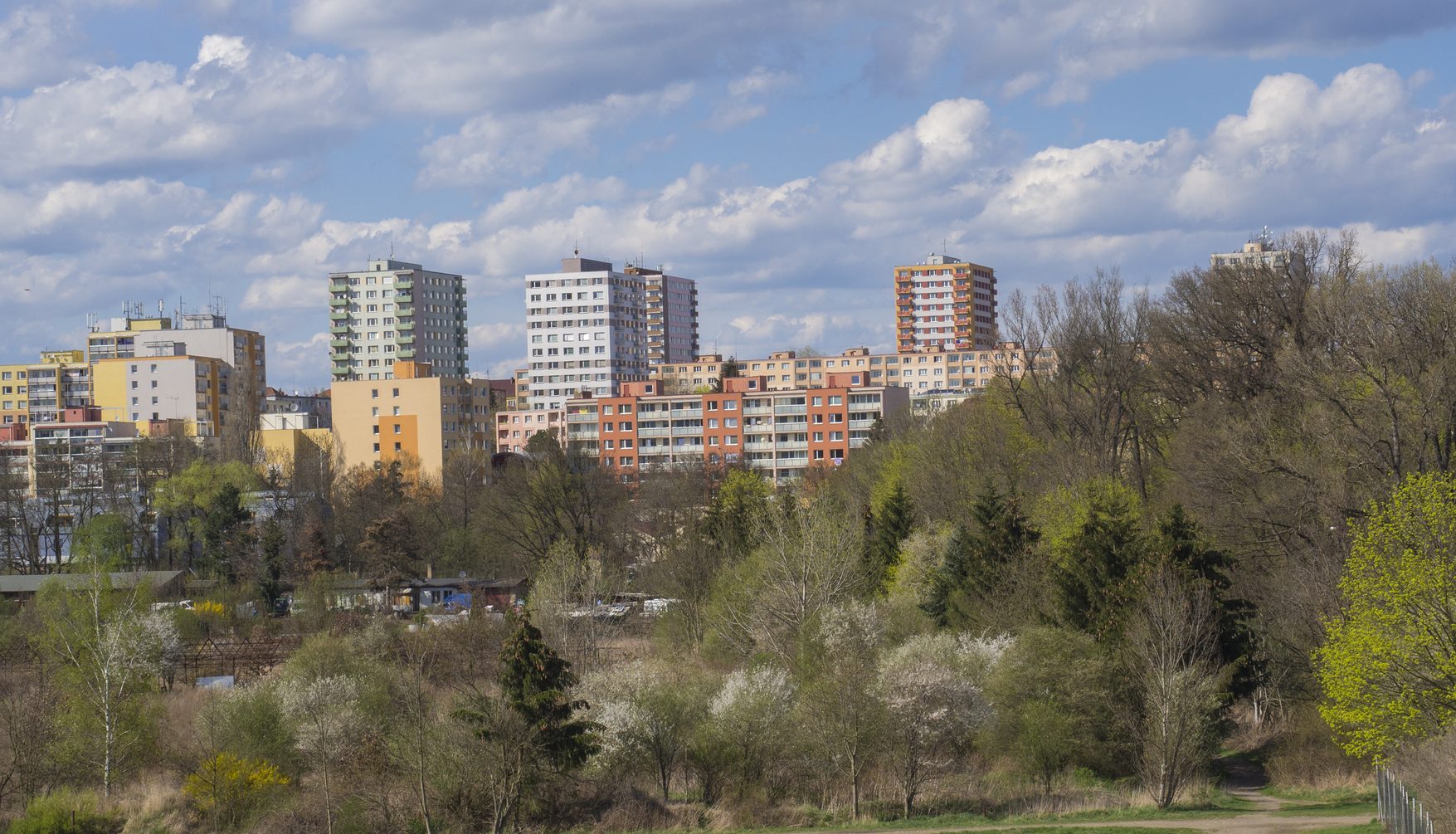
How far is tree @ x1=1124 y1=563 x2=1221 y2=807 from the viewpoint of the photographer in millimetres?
34062

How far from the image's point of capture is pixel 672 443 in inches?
5123

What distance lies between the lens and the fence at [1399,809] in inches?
917

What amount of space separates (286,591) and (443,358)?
4628 inches

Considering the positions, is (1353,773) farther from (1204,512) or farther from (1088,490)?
(1088,490)

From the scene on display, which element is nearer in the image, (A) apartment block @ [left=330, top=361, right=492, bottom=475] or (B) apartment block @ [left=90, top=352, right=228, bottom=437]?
(A) apartment block @ [left=330, top=361, right=492, bottom=475]

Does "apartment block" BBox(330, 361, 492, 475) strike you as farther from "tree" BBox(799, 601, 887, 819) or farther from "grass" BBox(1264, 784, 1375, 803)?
"grass" BBox(1264, 784, 1375, 803)

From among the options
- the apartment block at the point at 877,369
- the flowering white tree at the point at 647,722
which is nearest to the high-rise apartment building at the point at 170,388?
the apartment block at the point at 877,369

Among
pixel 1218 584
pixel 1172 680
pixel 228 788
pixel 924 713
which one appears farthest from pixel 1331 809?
pixel 228 788

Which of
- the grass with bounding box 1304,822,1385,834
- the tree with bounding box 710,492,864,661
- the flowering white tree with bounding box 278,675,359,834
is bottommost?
the grass with bounding box 1304,822,1385,834

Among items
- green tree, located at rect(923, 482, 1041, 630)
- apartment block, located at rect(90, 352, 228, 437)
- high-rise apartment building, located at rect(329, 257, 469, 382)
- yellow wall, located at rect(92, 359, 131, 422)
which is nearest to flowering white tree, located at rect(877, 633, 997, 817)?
green tree, located at rect(923, 482, 1041, 630)

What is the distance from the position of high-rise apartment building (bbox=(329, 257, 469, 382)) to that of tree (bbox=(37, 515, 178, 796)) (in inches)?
5244

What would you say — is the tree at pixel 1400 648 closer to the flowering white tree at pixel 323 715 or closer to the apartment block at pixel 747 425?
the flowering white tree at pixel 323 715

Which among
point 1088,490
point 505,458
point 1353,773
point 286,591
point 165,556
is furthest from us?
point 505,458

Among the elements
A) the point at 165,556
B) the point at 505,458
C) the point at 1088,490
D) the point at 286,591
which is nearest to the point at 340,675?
the point at 1088,490
